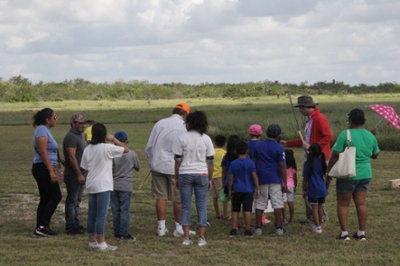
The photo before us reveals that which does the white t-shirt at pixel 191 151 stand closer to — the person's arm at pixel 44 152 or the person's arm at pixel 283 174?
the person's arm at pixel 283 174

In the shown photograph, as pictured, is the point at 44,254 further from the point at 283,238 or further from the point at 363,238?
the point at 363,238

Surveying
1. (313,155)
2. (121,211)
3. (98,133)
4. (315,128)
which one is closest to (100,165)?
(98,133)

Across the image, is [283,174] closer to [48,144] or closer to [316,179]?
[316,179]

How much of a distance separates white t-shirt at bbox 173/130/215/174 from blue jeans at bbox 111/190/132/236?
101 cm

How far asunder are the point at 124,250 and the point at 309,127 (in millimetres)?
3225

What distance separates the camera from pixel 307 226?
9.55m

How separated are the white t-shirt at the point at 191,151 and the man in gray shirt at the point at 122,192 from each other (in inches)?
35.9

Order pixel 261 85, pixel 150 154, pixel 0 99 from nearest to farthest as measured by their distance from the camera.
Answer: pixel 150 154 → pixel 0 99 → pixel 261 85

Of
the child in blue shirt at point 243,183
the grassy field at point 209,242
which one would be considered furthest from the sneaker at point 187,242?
the child in blue shirt at point 243,183

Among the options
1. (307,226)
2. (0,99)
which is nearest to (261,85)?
(0,99)

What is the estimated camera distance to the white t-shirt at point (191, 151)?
815 cm

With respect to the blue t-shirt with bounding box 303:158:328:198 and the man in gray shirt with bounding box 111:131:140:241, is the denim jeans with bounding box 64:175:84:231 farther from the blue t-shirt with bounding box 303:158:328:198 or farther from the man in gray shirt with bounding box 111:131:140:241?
the blue t-shirt with bounding box 303:158:328:198

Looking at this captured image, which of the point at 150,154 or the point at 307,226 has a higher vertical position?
the point at 150,154

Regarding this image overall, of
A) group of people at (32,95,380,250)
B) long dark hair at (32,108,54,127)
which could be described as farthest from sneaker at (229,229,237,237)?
long dark hair at (32,108,54,127)
